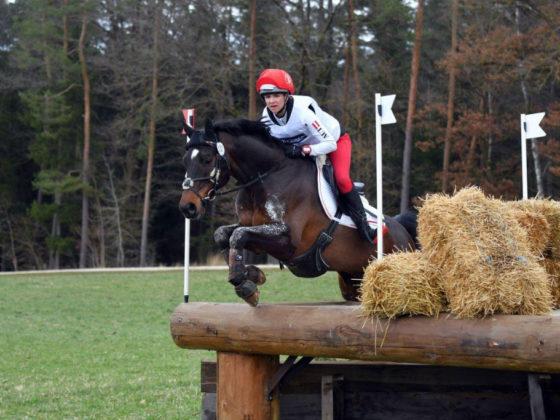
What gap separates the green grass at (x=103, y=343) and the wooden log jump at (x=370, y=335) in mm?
2176

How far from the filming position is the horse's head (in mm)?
4793

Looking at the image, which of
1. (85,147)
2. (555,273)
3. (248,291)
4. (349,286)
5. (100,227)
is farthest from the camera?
(100,227)

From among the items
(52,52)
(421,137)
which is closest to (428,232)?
(421,137)

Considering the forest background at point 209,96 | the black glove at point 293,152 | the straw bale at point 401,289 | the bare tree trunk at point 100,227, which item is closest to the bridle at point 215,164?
the black glove at point 293,152

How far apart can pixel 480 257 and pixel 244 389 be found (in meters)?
1.87

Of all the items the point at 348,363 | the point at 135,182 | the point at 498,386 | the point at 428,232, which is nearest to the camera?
the point at 428,232

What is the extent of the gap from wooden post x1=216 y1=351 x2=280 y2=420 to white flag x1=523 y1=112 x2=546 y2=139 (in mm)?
3096

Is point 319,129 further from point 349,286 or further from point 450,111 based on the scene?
point 450,111

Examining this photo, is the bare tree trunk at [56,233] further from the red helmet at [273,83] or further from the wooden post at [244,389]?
the wooden post at [244,389]

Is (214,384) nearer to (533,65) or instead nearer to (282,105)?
(282,105)

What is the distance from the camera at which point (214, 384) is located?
550 cm

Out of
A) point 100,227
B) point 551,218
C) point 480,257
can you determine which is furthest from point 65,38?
point 480,257

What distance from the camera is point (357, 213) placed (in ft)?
17.7

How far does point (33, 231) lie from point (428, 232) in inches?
1302
